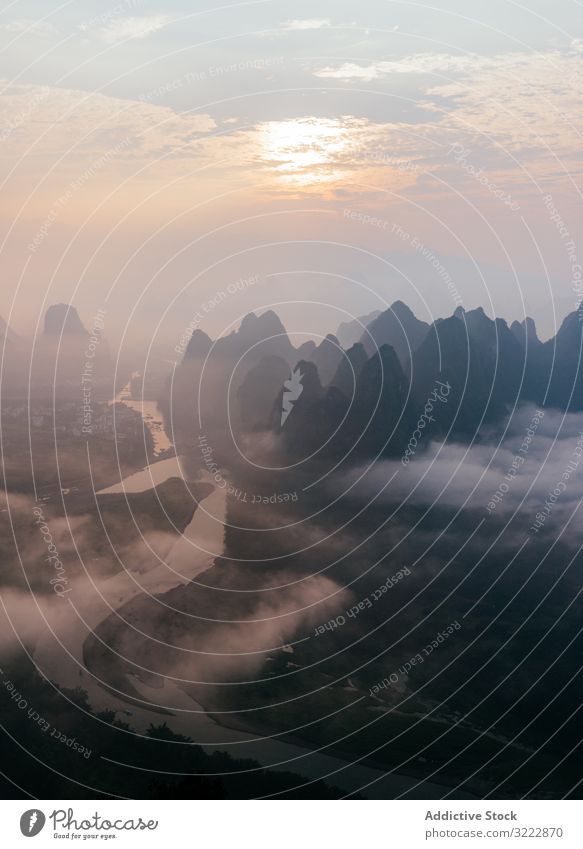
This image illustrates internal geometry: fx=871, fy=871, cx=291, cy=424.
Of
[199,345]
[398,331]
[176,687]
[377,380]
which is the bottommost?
[176,687]

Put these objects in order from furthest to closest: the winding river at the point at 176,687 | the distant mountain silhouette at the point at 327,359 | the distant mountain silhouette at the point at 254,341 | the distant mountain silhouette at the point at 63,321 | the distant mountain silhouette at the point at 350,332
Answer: the distant mountain silhouette at the point at 350,332 < the distant mountain silhouette at the point at 327,359 < the distant mountain silhouette at the point at 254,341 < the distant mountain silhouette at the point at 63,321 < the winding river at the point at 176,687

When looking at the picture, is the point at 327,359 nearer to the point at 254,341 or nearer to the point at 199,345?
the point at 254,341

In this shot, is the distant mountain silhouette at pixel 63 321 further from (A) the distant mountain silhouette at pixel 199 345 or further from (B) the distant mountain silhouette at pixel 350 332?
(B) the distant mountain silhouette at pixel 350 332

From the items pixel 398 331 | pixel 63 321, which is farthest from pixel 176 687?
pixel 398 331

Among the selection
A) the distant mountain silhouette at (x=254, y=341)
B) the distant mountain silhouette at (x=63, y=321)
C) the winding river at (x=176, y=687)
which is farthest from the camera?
the distant mountain silhouette at (x=254, y=341)

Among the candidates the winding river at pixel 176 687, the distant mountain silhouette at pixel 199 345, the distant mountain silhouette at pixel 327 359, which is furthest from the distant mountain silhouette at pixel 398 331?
the winding river at pixel 176 687

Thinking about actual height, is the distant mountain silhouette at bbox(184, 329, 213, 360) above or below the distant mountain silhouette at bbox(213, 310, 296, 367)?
below

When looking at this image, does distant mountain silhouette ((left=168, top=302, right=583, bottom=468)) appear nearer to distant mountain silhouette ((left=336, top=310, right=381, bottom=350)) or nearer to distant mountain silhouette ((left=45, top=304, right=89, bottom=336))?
distant mountain silhouette ((left=336, top=310, right=381, bottom=350))

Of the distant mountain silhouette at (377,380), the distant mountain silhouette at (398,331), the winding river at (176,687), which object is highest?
the distant mountain silhouette at (398,331)

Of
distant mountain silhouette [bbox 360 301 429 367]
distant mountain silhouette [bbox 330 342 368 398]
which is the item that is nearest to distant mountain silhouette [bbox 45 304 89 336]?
distant mountain silhouette [bbox 330 342 368 398]

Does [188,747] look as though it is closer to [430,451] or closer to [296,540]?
[296,540]

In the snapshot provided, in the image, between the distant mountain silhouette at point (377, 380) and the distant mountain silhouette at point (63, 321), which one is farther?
the distant mountain silhouette at point (377, 380)
